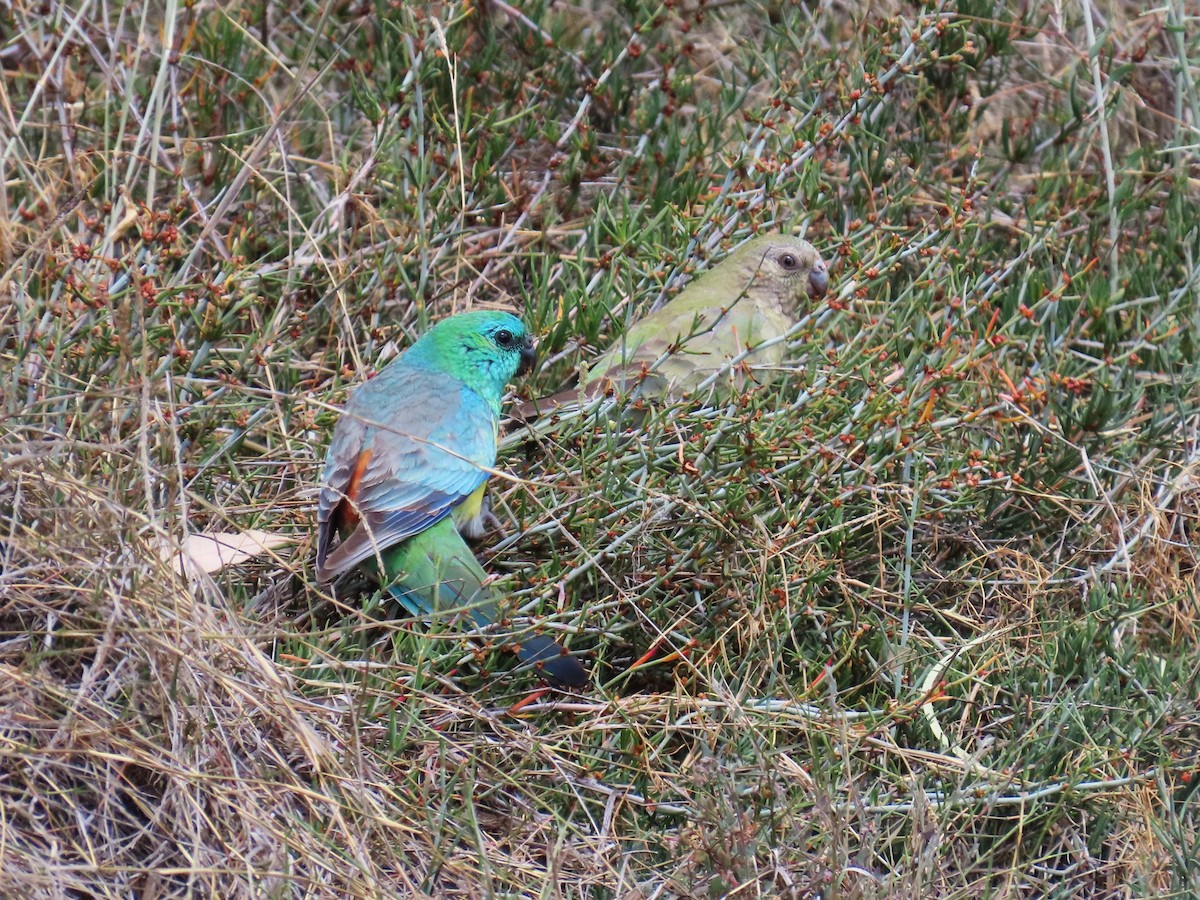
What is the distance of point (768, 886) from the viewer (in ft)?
9.28

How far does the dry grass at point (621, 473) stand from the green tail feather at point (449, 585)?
8 centimetres

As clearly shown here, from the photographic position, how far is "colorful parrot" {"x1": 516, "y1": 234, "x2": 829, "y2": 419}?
4.15 metres

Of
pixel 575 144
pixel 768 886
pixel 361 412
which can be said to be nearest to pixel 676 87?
pixel 575 144

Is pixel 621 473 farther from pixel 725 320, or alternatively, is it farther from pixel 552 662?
pixel 725 320

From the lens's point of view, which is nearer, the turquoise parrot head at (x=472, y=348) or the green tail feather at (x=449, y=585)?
the green tail feather at (x=449, y=585)

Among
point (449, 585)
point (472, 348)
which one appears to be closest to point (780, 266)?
point (472, 348)

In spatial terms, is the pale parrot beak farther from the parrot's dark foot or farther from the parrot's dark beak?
the parrot's dark foot

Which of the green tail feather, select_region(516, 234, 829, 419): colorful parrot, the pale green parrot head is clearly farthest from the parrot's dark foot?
the pale green parrot head

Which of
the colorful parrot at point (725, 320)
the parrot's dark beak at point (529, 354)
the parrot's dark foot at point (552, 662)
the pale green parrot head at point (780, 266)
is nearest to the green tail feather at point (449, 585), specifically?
the parrot's dark foot at point (552, 662)

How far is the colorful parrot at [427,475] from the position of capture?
3484mm

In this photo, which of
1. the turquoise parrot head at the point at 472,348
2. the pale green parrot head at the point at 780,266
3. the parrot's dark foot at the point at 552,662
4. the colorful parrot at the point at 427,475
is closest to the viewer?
the parrot's dark foot at the point at 552,662

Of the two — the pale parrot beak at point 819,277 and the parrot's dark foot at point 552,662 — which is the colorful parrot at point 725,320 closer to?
the pale parrot beak at point 819,277

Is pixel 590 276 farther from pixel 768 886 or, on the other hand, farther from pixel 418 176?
pixel 768 886

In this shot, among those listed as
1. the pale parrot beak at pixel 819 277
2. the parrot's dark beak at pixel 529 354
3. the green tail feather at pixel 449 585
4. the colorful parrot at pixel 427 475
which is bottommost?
the green tail feather at pixel 449 585
